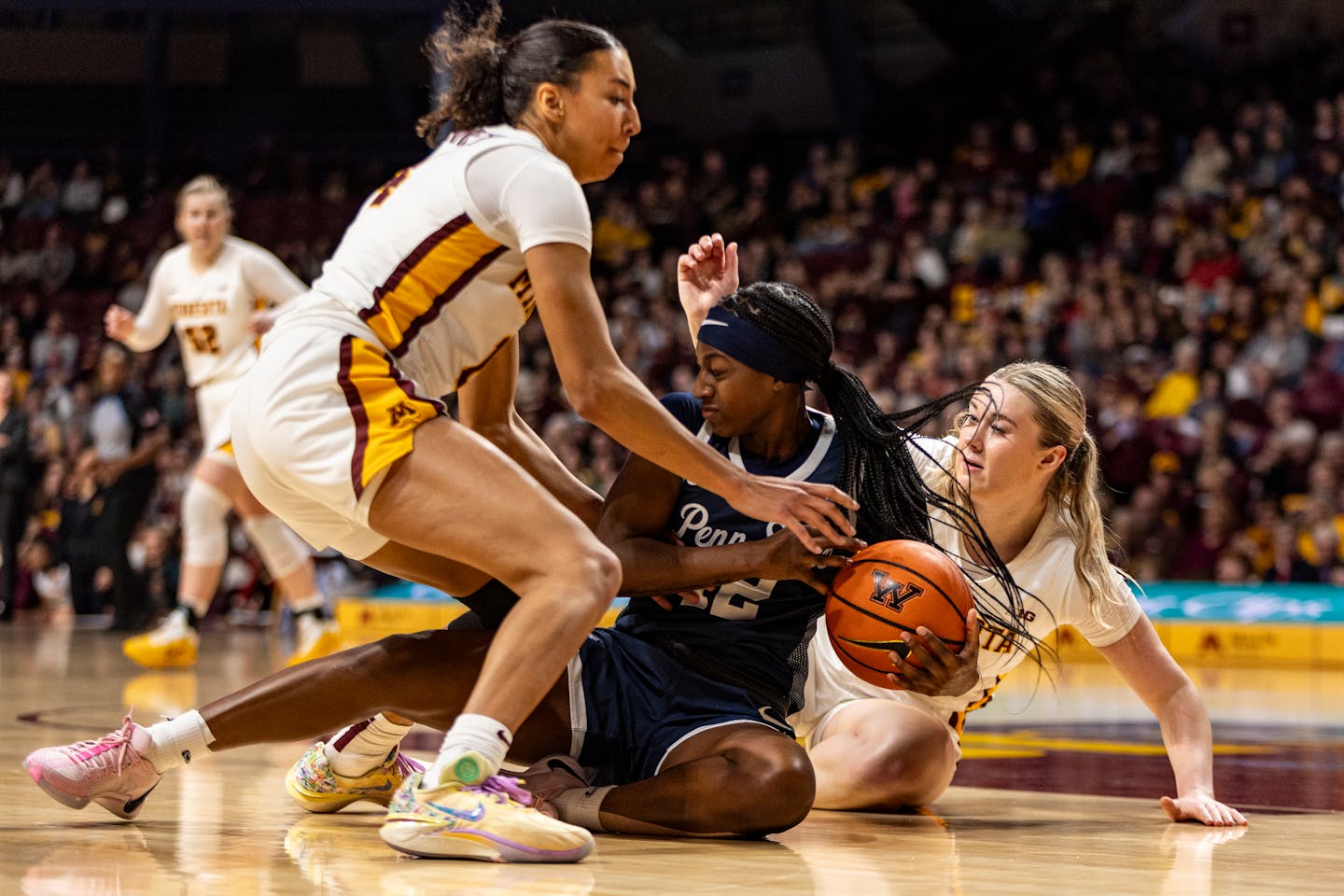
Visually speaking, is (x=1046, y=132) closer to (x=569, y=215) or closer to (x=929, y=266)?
(x=929, y=266)

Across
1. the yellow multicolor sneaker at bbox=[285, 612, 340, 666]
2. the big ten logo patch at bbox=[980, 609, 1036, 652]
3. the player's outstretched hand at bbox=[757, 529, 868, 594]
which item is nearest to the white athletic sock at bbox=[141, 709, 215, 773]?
the player's outstretched hand at bbox=[757, 529, 868, 594]

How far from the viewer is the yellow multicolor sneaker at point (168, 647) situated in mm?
8023

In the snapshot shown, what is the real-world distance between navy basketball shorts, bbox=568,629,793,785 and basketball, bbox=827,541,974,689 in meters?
0.30

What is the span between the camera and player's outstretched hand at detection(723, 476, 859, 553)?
309 cm

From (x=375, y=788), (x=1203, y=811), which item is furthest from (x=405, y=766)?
(x=1203, y=811)

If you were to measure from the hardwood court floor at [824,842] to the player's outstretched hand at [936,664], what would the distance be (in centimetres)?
34

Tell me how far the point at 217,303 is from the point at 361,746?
4983 millimetres

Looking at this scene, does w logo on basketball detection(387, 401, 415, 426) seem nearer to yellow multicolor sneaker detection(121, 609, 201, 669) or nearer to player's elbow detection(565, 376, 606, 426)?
player's elbow detection(565, 376, 606, 426)

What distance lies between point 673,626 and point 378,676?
668 mm

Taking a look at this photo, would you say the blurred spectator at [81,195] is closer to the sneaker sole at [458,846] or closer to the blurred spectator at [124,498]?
the blurred spectator at [124,498]

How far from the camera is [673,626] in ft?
11.9

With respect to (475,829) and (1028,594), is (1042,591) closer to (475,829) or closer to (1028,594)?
(1028,594)

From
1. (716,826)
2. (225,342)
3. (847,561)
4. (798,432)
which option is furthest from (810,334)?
(225,342)

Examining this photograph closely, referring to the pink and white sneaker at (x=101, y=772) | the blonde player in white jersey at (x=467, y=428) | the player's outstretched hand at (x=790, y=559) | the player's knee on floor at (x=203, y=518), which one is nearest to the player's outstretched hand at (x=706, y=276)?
the blonde player in white jersey at (x=467, y=428)
